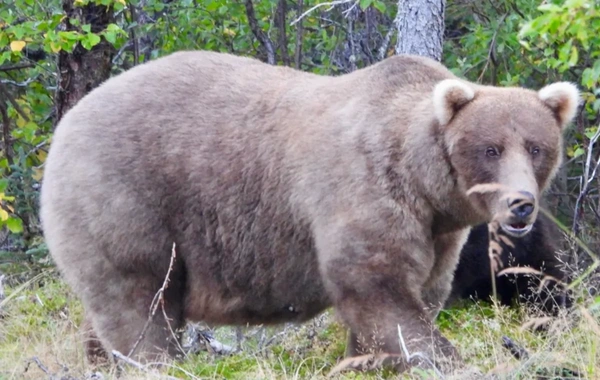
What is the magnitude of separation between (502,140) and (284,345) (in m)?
2.68

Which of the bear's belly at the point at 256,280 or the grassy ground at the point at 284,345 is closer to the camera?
the grassy ground at the point at 284,345

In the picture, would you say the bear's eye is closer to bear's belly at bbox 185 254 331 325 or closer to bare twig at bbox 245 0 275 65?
bear's belly at bbox 185 254 331 325

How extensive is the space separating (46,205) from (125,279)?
2.50 feet

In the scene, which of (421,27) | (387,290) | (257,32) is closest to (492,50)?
(421,27)

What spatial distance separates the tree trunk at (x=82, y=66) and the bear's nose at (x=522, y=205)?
15.8 feet

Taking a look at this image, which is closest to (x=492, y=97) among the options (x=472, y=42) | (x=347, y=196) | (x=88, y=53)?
(x=347, y=196)

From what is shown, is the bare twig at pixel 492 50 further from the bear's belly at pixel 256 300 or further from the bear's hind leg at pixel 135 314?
the bear's hind leg at pixel 135 314

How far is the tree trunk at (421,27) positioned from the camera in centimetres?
793

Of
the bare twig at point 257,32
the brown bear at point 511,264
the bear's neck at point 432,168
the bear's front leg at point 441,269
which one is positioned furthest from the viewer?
the bare twig at point 257,32

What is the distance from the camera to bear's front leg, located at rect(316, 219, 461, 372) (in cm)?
577

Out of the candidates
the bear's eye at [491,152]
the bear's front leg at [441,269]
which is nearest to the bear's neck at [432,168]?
the bear's eye at [491,152]

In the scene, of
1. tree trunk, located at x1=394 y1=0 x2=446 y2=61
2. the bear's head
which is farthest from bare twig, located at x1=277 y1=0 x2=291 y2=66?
the bear's head

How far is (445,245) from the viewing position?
643 cm

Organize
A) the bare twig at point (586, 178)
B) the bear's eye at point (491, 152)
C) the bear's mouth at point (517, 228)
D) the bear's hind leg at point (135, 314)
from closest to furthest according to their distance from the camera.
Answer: the bear's mouth at point (517, 228) → the bear's eye at point (491, 152) → the bear's hind leg at point (135, 314) → the bare twig at point (586, 178)
